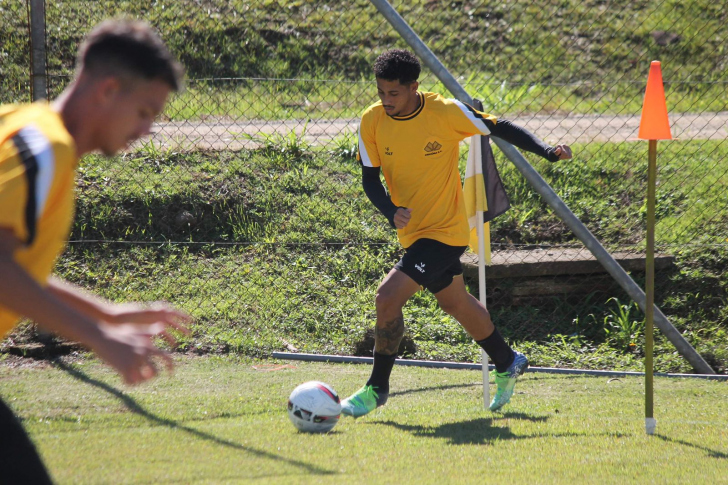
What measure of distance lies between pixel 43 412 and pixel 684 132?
8270 millimetres

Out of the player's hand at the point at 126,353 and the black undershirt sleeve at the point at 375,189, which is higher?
the black undershirt sleeve at the point at 375,189

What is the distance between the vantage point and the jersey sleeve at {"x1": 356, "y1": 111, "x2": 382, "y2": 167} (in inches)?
195

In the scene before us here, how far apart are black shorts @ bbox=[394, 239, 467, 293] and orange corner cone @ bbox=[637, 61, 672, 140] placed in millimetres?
1391

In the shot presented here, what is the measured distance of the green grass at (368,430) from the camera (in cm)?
343

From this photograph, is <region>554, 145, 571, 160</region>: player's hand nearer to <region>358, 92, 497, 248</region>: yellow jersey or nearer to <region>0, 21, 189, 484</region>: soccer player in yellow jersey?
<region>358, 92, 497, 248</region>: yellow jersey

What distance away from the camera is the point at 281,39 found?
10.9 meters

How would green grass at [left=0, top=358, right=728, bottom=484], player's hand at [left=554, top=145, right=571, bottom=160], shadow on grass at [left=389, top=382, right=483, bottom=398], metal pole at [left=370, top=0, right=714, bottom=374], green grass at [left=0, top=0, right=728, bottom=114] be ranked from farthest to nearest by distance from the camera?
green grass at [left=0, top=0, right=728, bottom=114] < metal pole at [left=370, top=0, right=714, bottom=374] < shadow on grass at [left=389, top=382, right=483, bottom=398] < player's hand at [left=554, top=145, right=571, bottom=160] < green grass at [left=0, top=358, right=728, bottom=484]

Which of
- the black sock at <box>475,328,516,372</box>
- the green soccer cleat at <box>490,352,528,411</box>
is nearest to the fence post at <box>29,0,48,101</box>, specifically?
the black sock at <box>475,328,516,372</box>

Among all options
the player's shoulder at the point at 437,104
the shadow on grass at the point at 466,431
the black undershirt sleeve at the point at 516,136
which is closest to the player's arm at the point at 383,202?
the player's shoulder at the point at 437,104

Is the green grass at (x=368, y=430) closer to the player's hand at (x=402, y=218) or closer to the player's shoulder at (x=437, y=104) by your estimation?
the player's hand at (x=402, y=218)

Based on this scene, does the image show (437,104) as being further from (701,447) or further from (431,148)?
(701,447)

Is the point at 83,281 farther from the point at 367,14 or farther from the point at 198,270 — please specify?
the point at 367,14

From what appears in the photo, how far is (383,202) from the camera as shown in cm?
480

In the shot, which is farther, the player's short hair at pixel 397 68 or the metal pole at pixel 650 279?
the player's short hair at pixel 397 68
